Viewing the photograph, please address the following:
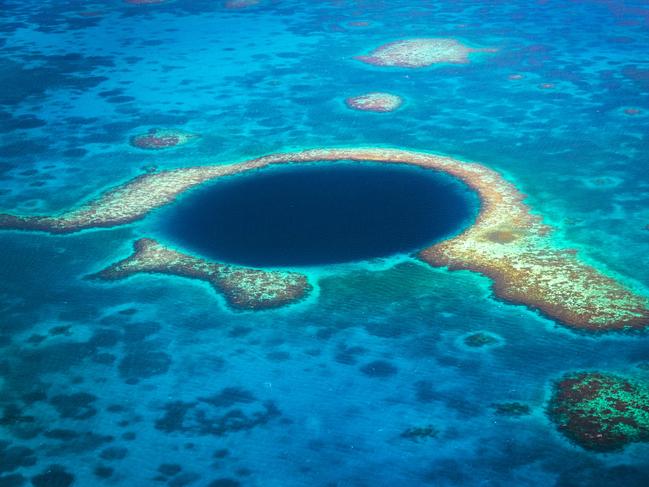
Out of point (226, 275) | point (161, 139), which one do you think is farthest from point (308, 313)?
point (161, 139)

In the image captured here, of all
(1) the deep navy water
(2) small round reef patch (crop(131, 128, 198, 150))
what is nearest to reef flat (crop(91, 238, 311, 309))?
(1) the deep navy water

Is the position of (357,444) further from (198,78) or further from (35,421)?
(198,78)

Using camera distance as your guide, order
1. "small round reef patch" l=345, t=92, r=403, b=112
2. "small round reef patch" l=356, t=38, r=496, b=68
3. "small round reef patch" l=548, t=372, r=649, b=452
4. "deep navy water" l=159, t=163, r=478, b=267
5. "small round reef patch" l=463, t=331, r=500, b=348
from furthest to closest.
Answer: "small round reef patch" l=356, t=38, r=496, b=68, "small round reef patch" l=345, t=92, r=403, b=112, "deep navy water" l=159, t=163, r=478, b=267, "small round reef patch" l=463, t=331, r=500, b=348, "small round reef patch" l=548, t=372, r=649, b=452

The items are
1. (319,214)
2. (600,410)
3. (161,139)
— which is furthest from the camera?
(161,139)

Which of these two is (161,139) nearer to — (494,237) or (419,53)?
(494,237)

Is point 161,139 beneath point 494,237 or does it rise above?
above

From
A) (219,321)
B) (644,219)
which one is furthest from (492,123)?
(219,321)

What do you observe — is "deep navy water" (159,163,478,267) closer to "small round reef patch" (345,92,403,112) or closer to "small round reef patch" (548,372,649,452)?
"small round reef patch" (345,92,403,112)
